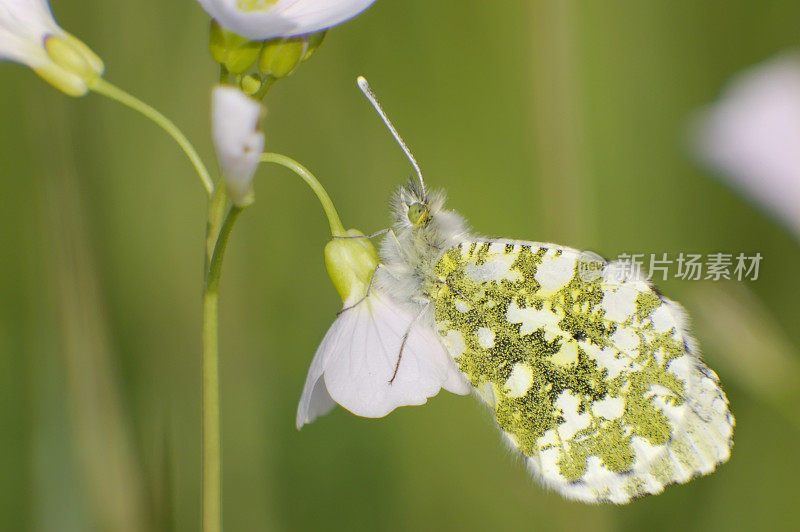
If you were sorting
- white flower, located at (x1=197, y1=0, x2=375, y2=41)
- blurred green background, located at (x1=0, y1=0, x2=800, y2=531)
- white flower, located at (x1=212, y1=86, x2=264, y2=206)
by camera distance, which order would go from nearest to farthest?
white flower, located at (x1=212, y1=86, x2=264, y2=206) < white flower, located at (x1=197, y1=0, x2=375, y2=41) < blurred green background, located at (x1=0, y1=0, x2=800, y2=531)

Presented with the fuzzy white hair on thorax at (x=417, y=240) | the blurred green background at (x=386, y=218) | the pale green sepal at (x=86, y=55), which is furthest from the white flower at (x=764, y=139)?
the pale green sepal at (x=86, y=55)

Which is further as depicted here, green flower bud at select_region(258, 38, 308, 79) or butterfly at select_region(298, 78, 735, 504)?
butterfly at select_region(298, 78, 735, 504)

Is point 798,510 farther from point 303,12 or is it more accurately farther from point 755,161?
point 303,12

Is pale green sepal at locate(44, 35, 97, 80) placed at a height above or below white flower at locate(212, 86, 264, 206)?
above

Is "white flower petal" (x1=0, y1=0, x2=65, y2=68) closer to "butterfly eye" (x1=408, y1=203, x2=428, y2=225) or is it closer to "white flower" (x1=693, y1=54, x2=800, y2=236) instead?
"butterfly eye" (x1=408, y1=203, x2=428, y2=225)

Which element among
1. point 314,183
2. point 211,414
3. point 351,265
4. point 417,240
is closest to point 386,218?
point 417,240

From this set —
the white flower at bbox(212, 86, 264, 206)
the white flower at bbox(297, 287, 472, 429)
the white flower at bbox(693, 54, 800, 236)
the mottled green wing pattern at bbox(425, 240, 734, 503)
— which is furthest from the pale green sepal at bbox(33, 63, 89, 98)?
the white flower at bbox(693, 54, 800, 236)

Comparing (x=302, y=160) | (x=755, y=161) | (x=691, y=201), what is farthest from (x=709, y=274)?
(x=302, y=160)

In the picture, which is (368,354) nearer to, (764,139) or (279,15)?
(279,15)
